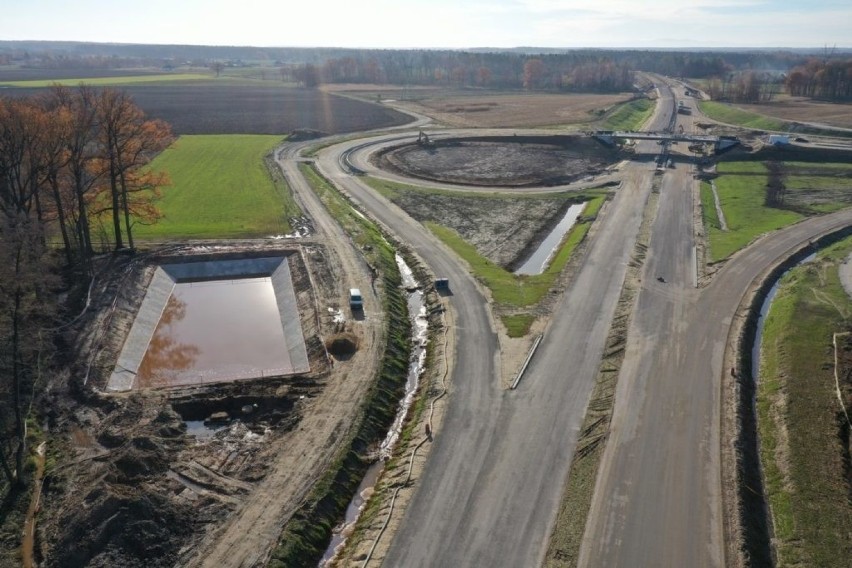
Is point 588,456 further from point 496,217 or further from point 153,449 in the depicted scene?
point 496,217

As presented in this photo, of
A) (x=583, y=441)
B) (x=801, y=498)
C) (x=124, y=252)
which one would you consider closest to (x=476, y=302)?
(x=583, y=441)

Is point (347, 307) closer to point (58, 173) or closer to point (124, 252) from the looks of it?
point (124, 252)

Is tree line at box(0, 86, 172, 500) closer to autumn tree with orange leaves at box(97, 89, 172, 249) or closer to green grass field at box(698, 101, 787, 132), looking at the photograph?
autumn tree with orange leaves at box(97, 89, 172, 249)

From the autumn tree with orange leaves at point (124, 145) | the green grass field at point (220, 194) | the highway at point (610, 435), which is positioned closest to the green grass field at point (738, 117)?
the highway at point (610, 435)

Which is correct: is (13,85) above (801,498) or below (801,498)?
above

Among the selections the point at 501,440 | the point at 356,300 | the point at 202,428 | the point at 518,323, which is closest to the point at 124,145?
the point at 356,300
